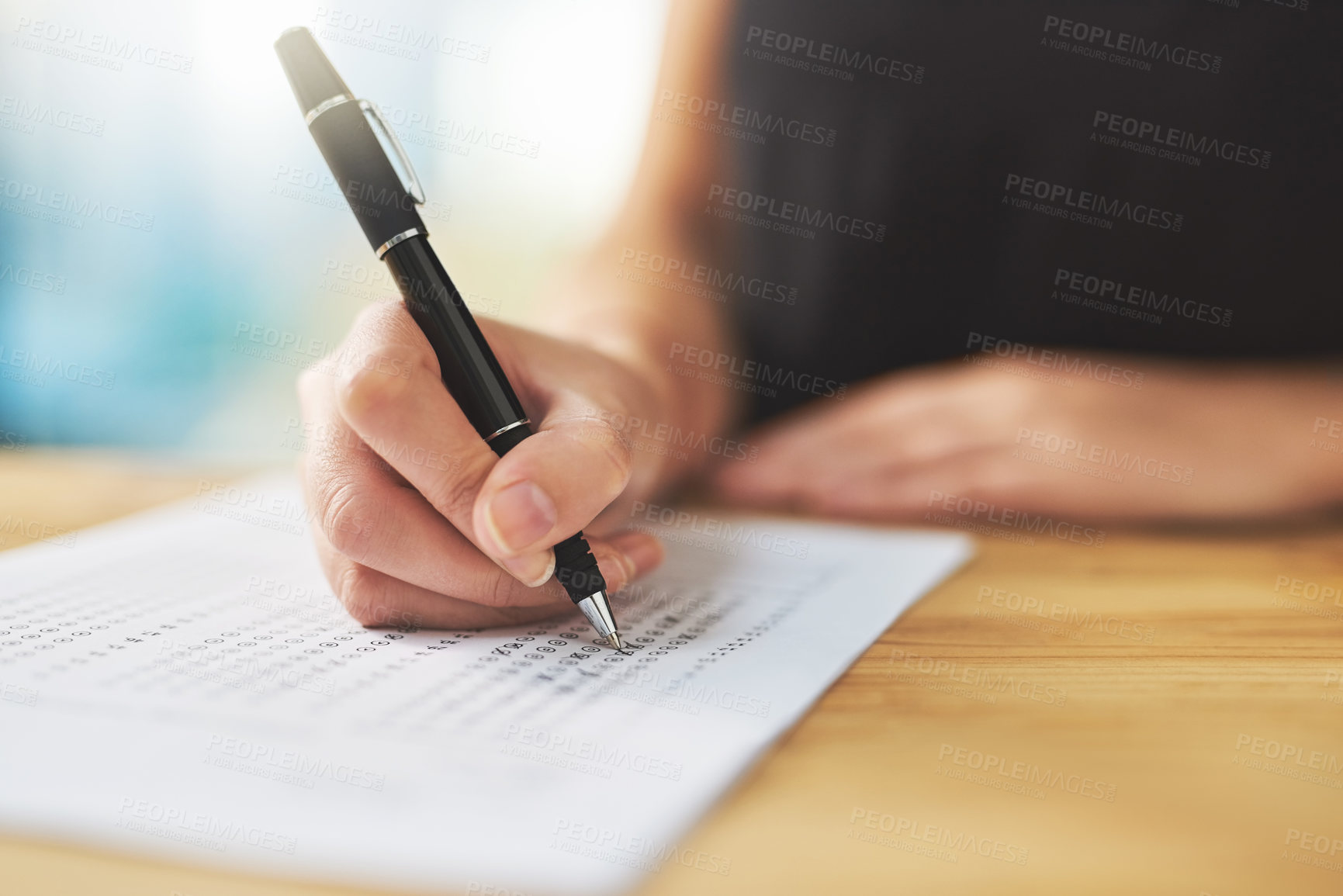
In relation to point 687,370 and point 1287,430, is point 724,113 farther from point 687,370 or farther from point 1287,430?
point 1287,430

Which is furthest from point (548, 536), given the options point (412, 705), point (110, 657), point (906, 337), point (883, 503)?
point (906, 337)

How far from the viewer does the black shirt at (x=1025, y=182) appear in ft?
2.98

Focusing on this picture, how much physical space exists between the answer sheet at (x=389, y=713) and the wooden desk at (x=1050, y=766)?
0.05 feet

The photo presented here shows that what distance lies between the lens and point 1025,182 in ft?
3.31

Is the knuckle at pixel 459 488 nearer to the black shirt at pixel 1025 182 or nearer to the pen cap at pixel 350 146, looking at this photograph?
the pen cap at pixel 350 146

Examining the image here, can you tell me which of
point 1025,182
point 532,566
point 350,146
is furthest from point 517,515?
point 1025,182

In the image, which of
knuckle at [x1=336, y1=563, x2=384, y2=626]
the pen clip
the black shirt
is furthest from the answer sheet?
the black shirt

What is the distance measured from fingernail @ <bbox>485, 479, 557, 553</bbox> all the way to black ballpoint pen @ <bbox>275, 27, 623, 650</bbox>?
29 mm

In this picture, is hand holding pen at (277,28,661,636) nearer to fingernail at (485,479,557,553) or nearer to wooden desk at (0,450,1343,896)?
fingernail at (485,479,557,553)

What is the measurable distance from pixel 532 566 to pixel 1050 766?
9.0 inches

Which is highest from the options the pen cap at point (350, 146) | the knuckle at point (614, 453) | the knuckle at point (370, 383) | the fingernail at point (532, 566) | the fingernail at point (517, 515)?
the pen cap at point (350, 146)

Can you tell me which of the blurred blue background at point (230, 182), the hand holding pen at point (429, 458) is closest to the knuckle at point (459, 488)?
the hand holding pen at point (429, 458)

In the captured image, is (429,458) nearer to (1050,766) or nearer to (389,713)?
(389,713)

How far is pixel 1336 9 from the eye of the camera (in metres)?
0.88
